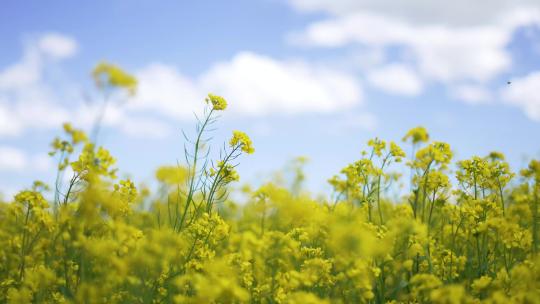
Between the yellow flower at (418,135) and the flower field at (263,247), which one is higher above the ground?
the yellow flower at (418,135)

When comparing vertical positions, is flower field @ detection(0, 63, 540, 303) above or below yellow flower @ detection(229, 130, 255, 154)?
below

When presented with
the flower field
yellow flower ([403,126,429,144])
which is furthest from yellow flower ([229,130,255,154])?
yellow flower ([403,126,429,144])

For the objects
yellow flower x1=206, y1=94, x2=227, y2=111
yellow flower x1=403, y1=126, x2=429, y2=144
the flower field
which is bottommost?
the flower field

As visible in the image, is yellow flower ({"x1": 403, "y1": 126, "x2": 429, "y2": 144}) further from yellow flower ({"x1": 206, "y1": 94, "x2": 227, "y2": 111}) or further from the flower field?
yellow flower ({"x1": 206, "y1": 94, "x2": 227, "y2": 111})

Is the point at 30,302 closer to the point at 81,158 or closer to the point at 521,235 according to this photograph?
the point at 81,158

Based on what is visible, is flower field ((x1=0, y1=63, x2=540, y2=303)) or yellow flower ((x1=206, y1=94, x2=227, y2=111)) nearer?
flower field ((x1=0, y1=63, x2=540, y2=303))

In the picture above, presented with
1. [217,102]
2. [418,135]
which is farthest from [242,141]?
[418,135]

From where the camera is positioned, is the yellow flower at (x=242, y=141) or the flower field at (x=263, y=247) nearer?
the flower field at (x=263, y=247)

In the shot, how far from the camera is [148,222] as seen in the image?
21.9 ft

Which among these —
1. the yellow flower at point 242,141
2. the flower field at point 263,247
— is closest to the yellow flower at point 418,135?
the flower field at point 263,247

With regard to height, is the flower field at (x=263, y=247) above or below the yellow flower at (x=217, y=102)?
below

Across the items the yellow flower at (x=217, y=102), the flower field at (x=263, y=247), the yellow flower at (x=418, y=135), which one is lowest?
the flower field at (x=263, y=247)

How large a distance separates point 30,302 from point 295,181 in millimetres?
3128

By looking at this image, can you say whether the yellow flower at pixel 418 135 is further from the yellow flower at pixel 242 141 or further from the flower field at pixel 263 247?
the yellow flower at pixel 242 141
